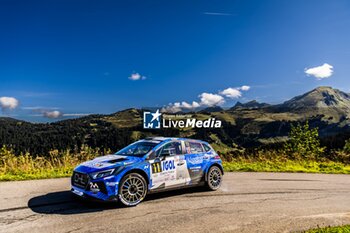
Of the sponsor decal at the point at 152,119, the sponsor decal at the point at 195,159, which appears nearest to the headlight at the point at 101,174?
the sponsor decal at the point at 195,159

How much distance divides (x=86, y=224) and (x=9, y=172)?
789 cm

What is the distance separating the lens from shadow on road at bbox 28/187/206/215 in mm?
7310

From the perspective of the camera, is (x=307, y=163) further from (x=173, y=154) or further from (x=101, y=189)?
(x=101, y=189)

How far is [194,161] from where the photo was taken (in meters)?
9.58

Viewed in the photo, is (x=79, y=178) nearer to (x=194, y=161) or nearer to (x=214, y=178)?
(x=194, y=161)

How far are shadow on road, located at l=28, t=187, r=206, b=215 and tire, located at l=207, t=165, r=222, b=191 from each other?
1.57 m

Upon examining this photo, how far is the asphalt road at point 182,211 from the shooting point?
6.33 meters

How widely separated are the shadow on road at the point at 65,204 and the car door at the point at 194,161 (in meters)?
1.05

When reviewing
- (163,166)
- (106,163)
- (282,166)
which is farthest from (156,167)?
(282,166)

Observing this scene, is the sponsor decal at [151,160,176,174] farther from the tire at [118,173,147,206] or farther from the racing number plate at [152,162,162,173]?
the tire at [118,173,147,206]

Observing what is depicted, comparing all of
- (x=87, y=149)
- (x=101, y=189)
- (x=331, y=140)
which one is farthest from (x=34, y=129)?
(x=101, y=189)

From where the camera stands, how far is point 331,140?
351ft

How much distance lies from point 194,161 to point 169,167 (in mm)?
1075

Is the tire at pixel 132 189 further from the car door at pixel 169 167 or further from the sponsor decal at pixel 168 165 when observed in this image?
the sponsor decal at pixel 168 165
